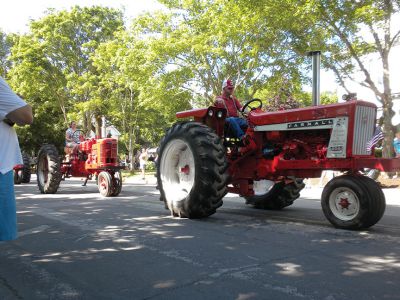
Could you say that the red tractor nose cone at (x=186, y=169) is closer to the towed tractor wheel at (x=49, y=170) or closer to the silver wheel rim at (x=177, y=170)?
the silver wheel rim at (x=177, y=170)

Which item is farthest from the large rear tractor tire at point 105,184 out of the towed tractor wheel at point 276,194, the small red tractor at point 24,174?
the small red tractor at point 24,174

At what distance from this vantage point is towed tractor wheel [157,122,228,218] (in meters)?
6.30

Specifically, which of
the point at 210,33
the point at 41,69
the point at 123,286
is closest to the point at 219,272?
the point at 123,286

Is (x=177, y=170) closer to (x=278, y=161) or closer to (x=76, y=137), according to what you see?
(x=278, y=161)

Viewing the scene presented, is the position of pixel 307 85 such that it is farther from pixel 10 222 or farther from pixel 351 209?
pixel 10 222

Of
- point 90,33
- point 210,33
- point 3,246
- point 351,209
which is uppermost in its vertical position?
point 90,33

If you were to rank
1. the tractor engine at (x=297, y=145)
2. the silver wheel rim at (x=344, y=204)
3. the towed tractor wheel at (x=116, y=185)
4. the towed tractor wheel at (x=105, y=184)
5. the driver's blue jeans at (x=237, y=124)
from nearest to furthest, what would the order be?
the silver wheel rim at (x=344, y=204), the tractor engine at (x=297, y=145), the driver's blue jeans at (x=237, y=124), the towed tractor wheel at (x=105, y=184), the towed tractor wheel at (x=116, y=185)

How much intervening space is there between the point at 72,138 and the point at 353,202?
33.6 ft

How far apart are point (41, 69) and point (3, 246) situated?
26384 mm

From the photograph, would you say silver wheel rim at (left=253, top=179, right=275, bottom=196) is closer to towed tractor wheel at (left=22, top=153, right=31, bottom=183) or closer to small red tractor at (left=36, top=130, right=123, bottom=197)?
small red tractor at (left=36, top=130, right=123, bottom=197)

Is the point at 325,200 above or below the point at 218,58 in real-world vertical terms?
below

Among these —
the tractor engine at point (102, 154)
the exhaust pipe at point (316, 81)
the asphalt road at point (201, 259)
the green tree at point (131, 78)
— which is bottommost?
the asphalt road at point (201, 259)

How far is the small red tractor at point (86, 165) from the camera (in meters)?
11.6

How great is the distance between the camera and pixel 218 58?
21500 millimetres
